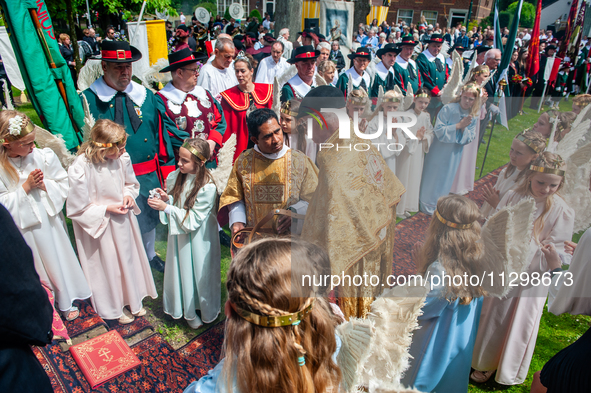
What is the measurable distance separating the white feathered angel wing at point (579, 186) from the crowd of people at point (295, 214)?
0.10 ft

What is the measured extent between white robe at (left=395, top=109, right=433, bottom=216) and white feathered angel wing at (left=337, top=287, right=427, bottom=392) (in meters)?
0.40

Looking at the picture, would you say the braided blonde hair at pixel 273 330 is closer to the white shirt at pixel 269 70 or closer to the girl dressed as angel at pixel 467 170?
the girl dressed as angel at pixel 467 170

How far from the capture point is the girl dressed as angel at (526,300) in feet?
5.24

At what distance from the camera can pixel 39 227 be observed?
2.81 metres

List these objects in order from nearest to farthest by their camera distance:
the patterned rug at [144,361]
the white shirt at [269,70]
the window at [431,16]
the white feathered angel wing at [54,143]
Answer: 1. the patterned rug at [144,361]
2. the white feathered angel wing at [54,143]
3. the white shirt at [269,70]
4. the window at [431,16]

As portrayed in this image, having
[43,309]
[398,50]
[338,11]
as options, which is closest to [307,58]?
[398,50]

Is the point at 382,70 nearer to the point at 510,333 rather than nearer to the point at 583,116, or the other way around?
the point at 510,333

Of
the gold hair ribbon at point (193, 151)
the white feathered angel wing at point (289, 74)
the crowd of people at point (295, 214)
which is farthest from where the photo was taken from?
the white feathered angel wing at point (289, 74)

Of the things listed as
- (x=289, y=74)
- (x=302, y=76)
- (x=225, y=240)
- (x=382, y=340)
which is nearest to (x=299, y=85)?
(x=302, y=76)

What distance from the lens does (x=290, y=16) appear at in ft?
38.5

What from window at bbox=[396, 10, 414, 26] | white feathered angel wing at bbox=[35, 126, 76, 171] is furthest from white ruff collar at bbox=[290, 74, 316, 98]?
window at bbox=[396, 10, 414, 26]

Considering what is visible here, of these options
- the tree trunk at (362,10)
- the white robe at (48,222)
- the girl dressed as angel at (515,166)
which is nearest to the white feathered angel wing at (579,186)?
the girl dressed as angel at (515,166)

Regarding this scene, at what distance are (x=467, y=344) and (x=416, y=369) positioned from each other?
338mm

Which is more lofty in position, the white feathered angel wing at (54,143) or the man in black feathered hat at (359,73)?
the man in black feathered hat at (359,73)
